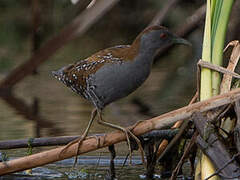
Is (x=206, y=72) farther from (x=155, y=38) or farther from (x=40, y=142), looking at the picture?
(x=40, y=142)

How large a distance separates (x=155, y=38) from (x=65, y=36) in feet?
5.13

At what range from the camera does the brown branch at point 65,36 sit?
4.87 m

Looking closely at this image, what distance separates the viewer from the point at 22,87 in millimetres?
7355

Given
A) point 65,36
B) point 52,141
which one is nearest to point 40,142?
point 52,141

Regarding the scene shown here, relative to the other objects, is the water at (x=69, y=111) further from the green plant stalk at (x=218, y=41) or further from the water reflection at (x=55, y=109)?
the green plant stalk at (x=218, y=41)

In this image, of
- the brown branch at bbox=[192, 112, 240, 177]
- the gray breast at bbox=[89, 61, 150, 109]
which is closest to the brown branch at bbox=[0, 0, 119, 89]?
the gray breast at bbox=[89, 61, 150, 109]

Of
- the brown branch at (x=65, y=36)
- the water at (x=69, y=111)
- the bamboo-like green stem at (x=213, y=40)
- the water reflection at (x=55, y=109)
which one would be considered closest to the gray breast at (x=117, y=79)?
the bamboo-like green stem at (x=213, y=40)

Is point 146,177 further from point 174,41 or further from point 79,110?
point 79,110

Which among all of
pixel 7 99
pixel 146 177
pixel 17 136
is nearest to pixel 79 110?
pixel 7 99

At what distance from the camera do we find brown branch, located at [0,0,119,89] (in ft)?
16.0

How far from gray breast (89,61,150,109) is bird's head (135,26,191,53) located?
5.2 inches

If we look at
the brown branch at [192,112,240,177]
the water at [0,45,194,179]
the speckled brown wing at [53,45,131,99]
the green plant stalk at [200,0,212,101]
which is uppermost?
the water at [0,45,194,179]

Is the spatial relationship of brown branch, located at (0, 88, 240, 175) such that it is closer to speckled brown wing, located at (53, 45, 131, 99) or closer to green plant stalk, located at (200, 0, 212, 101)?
green plant stalk, located at (200, 0, 212, 101)

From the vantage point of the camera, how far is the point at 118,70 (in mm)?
3773
